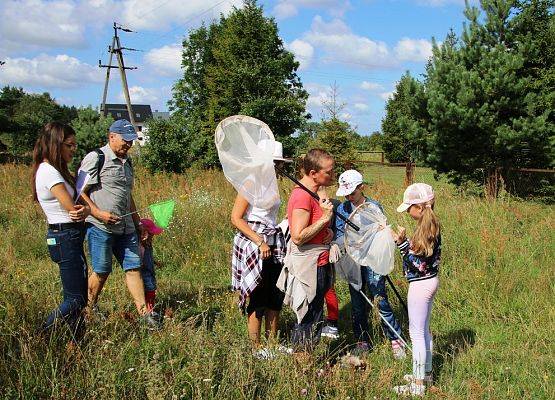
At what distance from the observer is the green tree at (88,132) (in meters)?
16.1

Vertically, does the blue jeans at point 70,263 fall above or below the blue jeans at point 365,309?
above

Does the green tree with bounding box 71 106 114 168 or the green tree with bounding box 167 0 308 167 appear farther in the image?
the green tree with bounding box 167 0 308 167

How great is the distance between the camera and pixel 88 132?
52.9ft

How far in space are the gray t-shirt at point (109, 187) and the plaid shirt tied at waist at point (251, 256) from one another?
1.08 m

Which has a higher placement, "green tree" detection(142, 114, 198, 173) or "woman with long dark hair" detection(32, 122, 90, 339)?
"green tree" detection(142, 114, 198, 173)

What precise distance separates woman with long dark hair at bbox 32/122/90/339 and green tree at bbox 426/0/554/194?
755 centimetres

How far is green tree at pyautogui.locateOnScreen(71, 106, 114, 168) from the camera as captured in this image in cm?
1606

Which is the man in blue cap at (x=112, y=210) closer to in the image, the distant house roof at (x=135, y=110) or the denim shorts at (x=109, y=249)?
the denim shorts at (x=109, y=249)

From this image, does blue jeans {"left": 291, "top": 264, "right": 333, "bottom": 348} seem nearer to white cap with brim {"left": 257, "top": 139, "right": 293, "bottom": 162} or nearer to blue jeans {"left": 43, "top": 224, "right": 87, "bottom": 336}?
white cap with brim {"left": 257, "top": 139, "right": 293, "bottom": 162}

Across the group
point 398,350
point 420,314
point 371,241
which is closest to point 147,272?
point 371,241

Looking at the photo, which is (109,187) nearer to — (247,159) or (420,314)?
(247,159)

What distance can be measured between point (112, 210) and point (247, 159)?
4.20 ft

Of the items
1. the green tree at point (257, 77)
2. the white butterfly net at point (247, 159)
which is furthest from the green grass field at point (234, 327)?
the green tree at point (257, 77)

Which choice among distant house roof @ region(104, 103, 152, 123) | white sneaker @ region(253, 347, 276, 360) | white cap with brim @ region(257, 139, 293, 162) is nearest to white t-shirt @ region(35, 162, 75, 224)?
white cap with brim @ region(257, 139, 293, 162)
